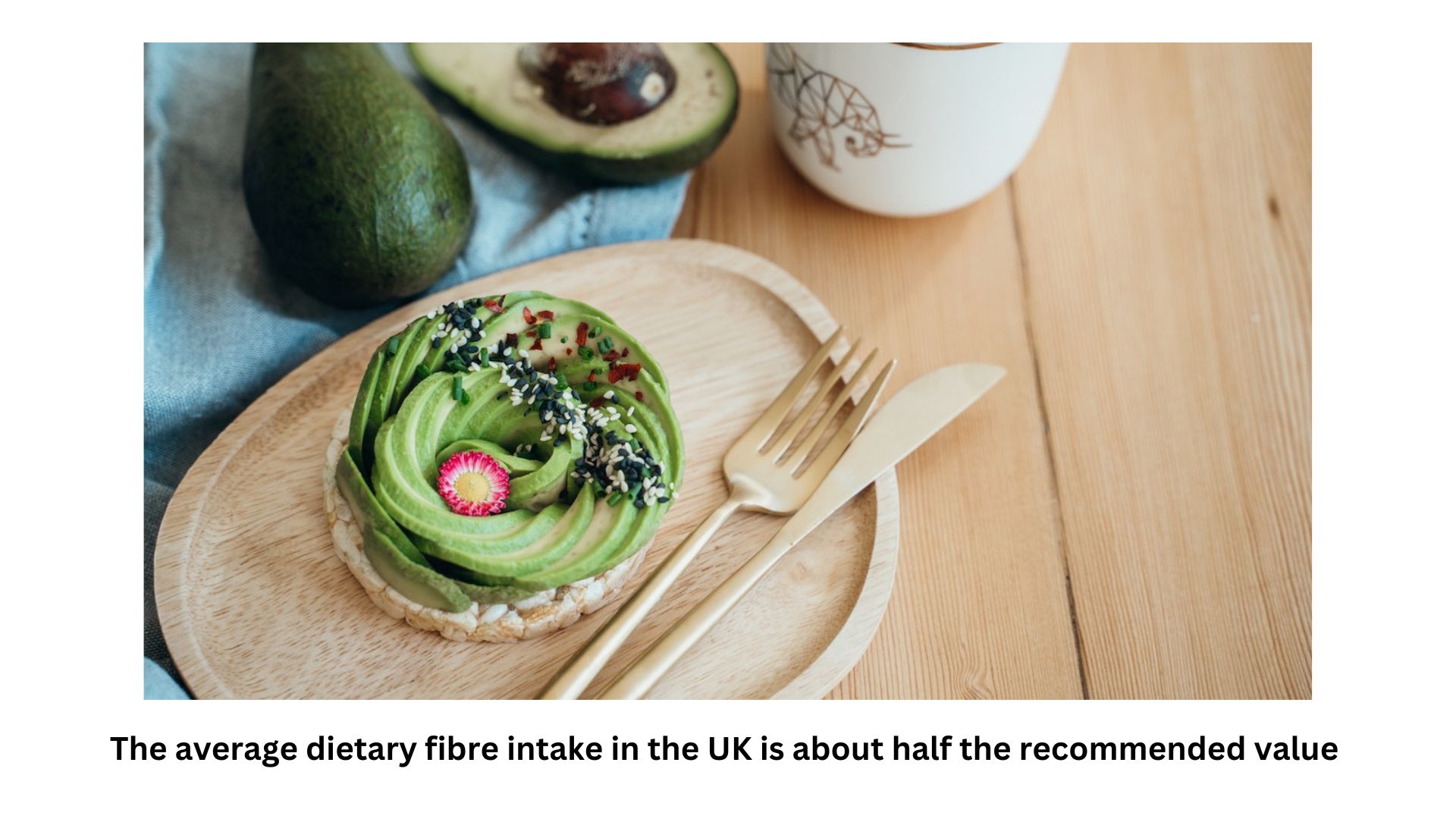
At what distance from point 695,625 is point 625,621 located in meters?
0.08

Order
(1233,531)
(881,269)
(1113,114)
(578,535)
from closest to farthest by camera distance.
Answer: (578,535) → (1233,531) → (881,269) → (1113,114)

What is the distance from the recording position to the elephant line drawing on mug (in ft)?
5.26

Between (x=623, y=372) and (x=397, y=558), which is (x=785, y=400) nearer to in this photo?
(x=623, y=372)

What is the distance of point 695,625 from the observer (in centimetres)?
133

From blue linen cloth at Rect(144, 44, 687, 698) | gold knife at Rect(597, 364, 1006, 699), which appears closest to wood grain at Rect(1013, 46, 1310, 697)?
gold knife at Rect(597, 364, 1006, 699)

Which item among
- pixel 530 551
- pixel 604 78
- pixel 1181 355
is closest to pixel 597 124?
pixel 604 78

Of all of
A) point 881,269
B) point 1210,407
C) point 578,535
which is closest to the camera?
point 578,535

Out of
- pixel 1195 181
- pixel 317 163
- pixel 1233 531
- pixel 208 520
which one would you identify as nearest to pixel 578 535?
pixel 208 520

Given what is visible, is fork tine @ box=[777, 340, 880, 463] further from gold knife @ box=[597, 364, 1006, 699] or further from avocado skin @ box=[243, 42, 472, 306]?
avocado skin @ box=[243, 42, 472, 306]

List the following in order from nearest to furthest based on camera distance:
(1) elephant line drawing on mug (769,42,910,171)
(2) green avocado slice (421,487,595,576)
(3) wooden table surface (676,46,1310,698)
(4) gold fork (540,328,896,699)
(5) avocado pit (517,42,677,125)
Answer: (2) green avocado slice (421,487,595,576)
(4) gold fork (540,328,896,699)
(3) wooden table surface (676,46,1310,698)
(1) elephant line drawing on mug (769,42,910,171)
(5) avocado pit (517,42,677,125)

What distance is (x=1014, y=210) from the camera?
1887mm

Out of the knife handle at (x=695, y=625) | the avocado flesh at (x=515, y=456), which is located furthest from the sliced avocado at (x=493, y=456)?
the knife handle at (x=695, y=625)

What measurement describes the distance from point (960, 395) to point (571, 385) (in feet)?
1.83

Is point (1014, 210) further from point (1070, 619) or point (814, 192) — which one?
point (1070, 619)
